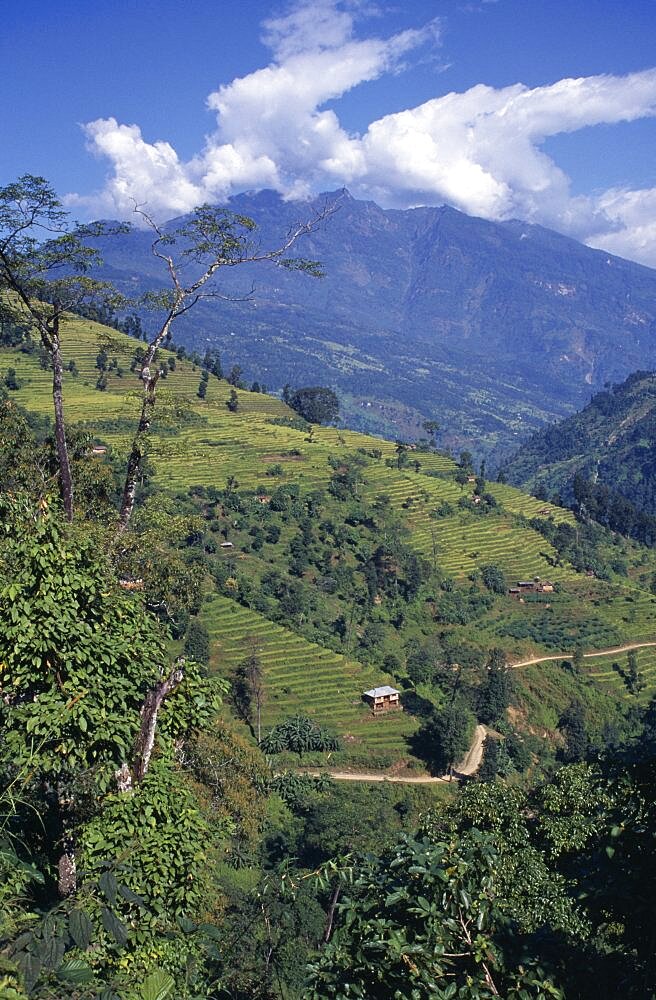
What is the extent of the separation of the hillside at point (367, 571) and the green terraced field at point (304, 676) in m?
0.11

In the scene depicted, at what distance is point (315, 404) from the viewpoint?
358 ft

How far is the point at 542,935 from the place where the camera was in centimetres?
521

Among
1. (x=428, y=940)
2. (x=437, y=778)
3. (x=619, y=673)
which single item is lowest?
(x=437, y=778)

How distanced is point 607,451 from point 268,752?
6226 inches

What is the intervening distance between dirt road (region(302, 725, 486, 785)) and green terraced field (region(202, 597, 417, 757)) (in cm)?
175

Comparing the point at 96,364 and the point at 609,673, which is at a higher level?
the point at 96,364

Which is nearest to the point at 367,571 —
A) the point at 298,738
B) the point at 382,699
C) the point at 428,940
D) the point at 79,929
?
the point at 382,699

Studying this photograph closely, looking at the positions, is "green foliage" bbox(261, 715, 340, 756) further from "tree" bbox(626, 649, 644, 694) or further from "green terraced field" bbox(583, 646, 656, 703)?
"tree" bbox(626, 649, 644, 694)

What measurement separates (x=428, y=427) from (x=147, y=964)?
108 m

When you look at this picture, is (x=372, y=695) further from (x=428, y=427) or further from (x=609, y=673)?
(x=428, y=427)

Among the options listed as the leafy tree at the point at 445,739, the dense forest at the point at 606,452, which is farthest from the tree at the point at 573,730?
the dense forest at the point at 606,452

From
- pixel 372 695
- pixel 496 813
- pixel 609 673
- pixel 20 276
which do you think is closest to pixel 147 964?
pixel 496 813

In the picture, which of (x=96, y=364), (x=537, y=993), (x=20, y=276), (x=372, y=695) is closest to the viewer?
(x=537, y=993)

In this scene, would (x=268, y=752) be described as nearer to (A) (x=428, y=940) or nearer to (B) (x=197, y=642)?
(B) (x=197, y=642)
